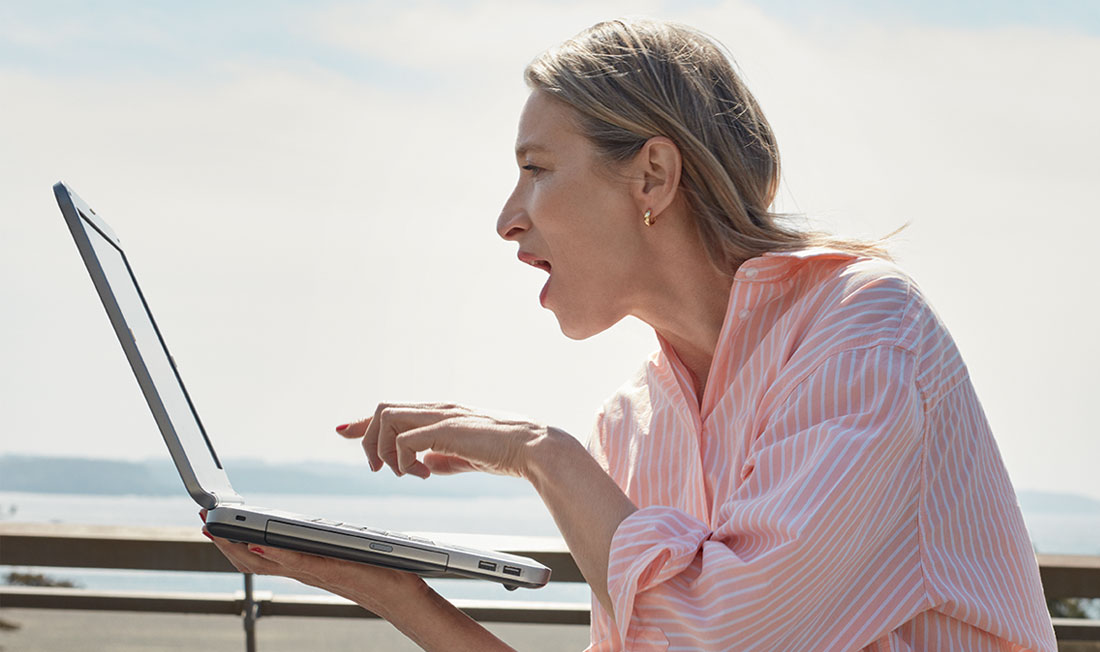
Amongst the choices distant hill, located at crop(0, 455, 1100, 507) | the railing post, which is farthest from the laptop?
distant hill, located at crop(0, 455, 1100, 507)

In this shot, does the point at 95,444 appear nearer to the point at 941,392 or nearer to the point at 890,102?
the point at 890,102

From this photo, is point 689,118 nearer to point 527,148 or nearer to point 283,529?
point 527,148

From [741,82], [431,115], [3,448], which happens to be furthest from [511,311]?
[741,82]

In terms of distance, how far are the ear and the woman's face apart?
0.01m

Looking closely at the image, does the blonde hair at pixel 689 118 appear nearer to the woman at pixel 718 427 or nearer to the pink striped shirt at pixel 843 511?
the woman at pixel 718 427

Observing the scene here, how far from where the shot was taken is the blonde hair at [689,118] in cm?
111

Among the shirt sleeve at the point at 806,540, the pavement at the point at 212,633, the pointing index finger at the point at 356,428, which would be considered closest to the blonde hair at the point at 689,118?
the shirt sleeve at the point at 806,540

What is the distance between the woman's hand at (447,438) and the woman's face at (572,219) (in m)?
0.24

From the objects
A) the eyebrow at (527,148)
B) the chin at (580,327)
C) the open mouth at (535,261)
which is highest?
the eyebrow at (527,148)

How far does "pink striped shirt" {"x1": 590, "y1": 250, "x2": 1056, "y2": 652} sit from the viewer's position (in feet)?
2.42

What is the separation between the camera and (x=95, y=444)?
30.3m

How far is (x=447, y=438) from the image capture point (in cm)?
94

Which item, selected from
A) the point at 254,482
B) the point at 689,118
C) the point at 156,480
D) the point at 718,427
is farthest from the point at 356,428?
the point at 254,482

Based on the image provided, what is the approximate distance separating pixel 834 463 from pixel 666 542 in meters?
0.15
